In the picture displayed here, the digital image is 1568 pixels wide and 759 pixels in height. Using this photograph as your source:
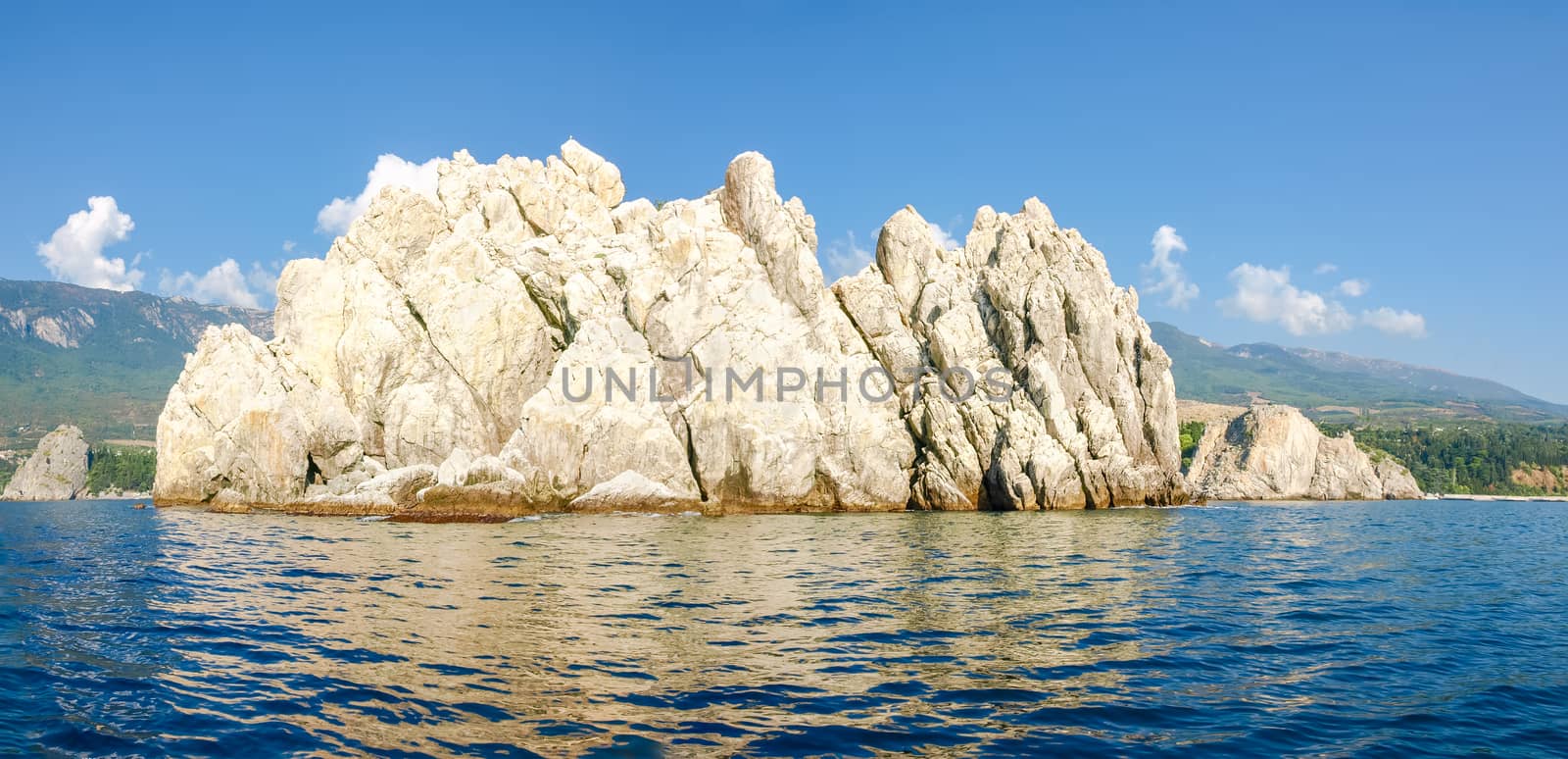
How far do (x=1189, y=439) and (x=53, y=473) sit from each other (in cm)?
17265

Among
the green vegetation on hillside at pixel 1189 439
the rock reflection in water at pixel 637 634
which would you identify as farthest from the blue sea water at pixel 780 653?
the green vegetation on hillside at pixel 1189 439

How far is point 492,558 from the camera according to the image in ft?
112

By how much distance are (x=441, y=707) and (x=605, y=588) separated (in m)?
12.9

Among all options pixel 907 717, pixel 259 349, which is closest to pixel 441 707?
pixel 907 717

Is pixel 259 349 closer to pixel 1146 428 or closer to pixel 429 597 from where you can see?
pixel 429 597

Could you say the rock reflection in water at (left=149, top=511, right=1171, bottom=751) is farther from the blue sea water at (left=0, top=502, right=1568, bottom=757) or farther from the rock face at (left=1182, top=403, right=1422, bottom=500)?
the rock face at (left=1182, top=403, right=1422, bottom=500)

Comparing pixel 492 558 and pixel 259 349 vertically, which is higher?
pixel 259 349

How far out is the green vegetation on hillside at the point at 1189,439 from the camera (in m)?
123

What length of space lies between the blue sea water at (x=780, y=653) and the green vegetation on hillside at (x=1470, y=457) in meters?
143

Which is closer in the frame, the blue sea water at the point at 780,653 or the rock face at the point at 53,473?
the blue sea water at the point at 780,653

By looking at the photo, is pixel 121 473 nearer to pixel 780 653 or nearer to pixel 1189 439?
pixel 1189 439

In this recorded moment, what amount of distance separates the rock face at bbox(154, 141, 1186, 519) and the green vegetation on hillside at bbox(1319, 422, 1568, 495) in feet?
354

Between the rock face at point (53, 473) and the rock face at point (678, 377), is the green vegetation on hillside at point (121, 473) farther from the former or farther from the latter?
the rock face at point (678, 377)

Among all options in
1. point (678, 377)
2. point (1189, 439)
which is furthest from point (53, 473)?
point (1189, 439)
